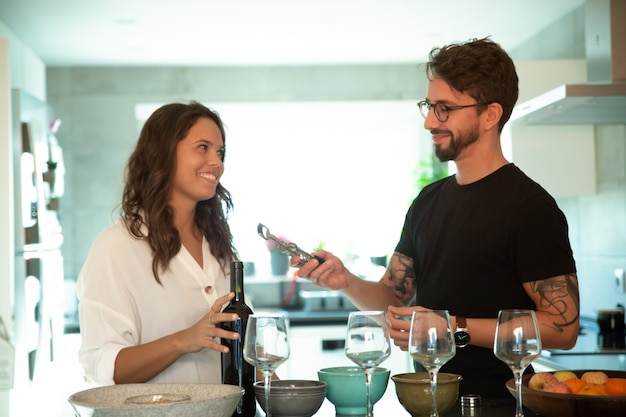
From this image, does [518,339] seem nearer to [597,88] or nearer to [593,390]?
[593,390]

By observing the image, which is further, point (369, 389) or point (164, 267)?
point (164, 267)

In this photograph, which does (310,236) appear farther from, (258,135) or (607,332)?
(607,332)

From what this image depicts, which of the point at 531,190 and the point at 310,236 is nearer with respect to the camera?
the point at 531,190

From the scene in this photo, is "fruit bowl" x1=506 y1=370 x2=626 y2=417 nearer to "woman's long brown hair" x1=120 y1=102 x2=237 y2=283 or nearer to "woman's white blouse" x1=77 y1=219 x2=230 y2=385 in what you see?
"woman's white blouse" x1=77 y1=219 x2=230 y2=385

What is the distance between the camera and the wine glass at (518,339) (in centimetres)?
155

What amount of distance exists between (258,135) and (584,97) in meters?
3.89

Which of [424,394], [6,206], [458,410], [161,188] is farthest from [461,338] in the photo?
[6,206]

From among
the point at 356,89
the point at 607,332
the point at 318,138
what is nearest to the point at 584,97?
the point at 607,332

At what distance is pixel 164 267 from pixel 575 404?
1.06 m

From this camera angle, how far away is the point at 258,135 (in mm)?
6684

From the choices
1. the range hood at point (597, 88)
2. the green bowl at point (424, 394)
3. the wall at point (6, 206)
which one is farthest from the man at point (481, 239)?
the wall at point (6, 206)

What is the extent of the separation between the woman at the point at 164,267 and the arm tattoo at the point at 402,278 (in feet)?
1.66

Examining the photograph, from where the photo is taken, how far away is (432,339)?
1554mm

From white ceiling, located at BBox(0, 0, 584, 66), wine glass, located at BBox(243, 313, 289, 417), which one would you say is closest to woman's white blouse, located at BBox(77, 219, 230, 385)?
wine glass, located at BBox(243, 313, 289, 417)
